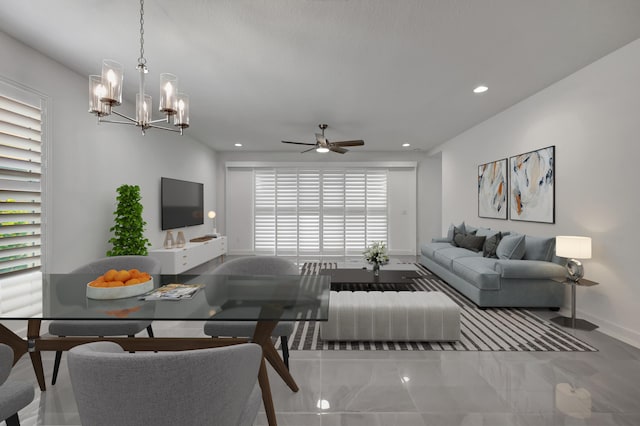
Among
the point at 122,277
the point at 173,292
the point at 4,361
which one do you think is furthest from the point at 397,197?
the point at 4,361

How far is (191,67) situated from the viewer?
316 cm

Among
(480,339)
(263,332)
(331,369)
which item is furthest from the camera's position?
(480,339)

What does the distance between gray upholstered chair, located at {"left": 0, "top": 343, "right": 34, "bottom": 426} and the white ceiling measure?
226 centimetres

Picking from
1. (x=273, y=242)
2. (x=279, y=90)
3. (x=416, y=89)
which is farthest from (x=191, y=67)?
(x=273, y=242)

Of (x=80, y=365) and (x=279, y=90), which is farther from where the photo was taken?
(x=279, y=90)

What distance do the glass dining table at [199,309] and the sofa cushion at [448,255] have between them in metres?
3.13

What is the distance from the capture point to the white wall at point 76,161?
290 centimetres

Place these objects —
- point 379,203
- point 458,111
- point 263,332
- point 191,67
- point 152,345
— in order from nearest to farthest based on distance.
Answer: point 263,332 → point 152,345 → point 191,67 → point 458,111 → point 379,203

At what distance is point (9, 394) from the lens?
4.01ft

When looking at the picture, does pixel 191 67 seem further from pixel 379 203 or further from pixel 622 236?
pixel 379 203

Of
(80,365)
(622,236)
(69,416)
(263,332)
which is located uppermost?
(622,236)


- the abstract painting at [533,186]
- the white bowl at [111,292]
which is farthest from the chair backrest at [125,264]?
the abstract painting at [533,186]

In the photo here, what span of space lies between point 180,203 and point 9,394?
481cm

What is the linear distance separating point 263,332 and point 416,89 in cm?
337
